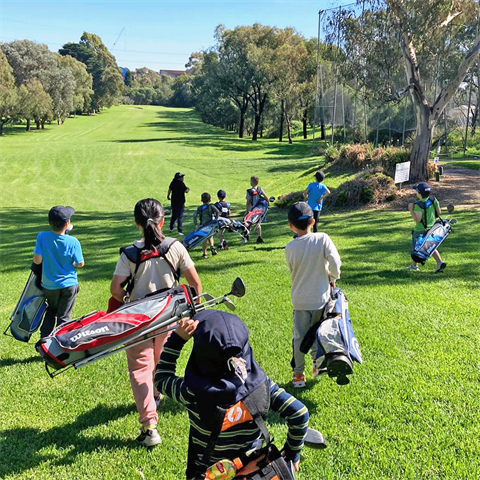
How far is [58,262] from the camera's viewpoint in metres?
5.38

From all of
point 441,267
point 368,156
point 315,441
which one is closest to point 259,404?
point 315,441

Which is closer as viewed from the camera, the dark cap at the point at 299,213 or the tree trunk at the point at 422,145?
the dark cap at the point at 299,213

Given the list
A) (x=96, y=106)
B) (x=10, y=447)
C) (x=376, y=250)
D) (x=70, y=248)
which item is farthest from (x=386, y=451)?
(x=96, y=106)

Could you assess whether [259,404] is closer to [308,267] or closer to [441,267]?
[308,267]

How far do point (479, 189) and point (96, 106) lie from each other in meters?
93.0

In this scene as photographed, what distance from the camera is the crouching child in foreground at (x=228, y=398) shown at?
6.72ft

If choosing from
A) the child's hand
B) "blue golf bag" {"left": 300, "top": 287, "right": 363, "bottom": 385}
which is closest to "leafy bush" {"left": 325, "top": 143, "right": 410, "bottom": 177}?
"blue golf bag" {"left": 300, "top": 287, "right": 363, "bottom": 385}

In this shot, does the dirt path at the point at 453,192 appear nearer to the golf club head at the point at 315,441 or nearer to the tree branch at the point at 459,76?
the tree branch at the point at 459,76

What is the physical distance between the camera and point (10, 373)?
5.39 meters

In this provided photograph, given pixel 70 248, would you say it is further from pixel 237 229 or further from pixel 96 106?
pixel 96 106

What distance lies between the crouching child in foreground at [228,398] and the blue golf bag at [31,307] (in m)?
3.76

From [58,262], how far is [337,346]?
3.45 m

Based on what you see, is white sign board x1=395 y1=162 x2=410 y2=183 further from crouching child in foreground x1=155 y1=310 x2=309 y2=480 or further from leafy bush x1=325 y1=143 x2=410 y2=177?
crouching child in foreground x1=155 y1=310 x2=309 y2=480

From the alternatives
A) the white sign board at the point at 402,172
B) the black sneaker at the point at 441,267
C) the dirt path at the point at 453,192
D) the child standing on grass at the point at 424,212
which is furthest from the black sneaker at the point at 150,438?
the white sign board at the point at 402,172
